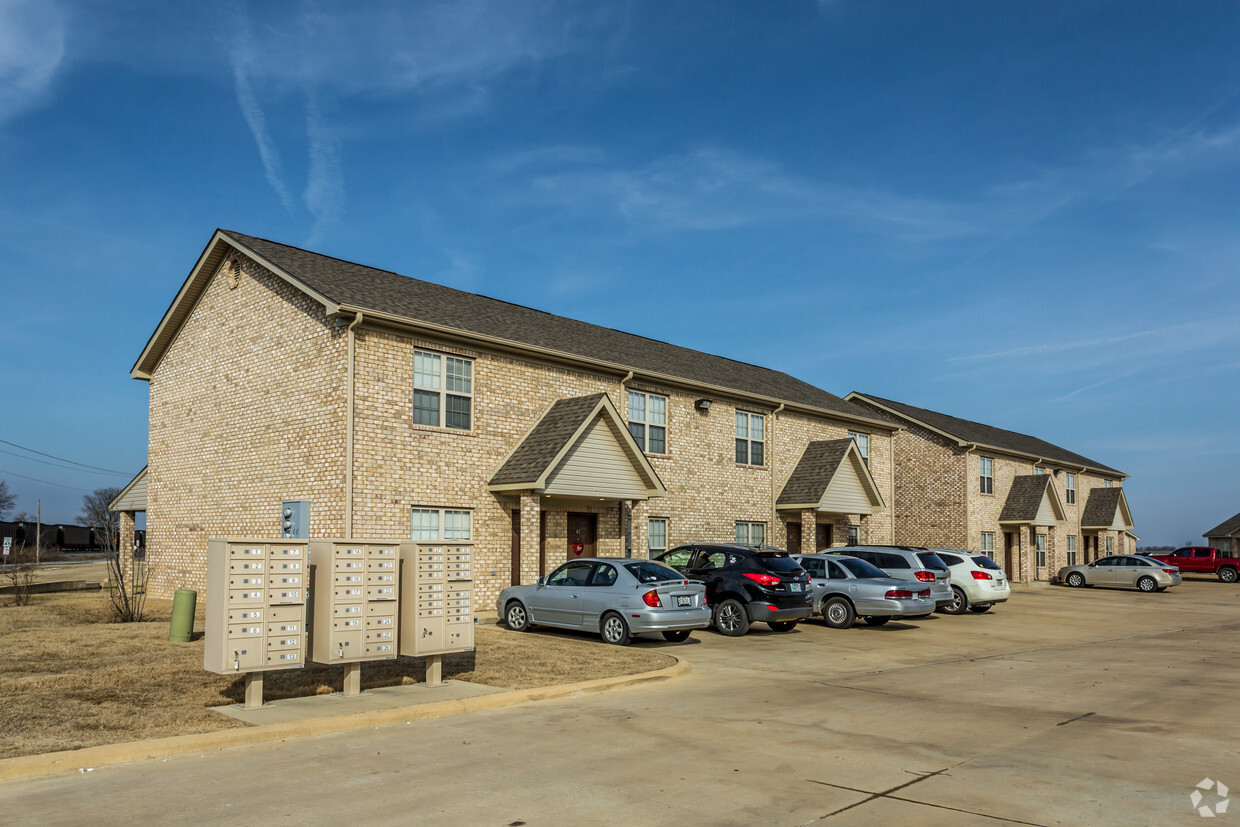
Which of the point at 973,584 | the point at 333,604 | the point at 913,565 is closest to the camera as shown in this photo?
the point at 333,604

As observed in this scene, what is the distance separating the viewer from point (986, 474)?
41938 mm

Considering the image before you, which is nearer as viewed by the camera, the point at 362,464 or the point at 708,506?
the point at 362,464

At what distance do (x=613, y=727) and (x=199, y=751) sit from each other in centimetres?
380

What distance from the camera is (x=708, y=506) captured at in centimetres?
2803

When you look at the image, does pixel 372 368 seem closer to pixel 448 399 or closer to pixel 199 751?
pixel 448 399

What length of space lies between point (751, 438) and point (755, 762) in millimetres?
22607

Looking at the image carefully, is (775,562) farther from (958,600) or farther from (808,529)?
(808,529)

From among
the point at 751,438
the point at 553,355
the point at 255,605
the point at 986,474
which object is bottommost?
the point at 255,605

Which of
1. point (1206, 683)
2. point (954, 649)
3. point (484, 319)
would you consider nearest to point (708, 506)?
point (484, 319)

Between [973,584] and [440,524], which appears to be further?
[973,584]

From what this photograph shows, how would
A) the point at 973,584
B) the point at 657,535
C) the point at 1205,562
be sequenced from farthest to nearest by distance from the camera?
1. the point at 1205,562
2. the point at 657,535
3. the point at 973,584

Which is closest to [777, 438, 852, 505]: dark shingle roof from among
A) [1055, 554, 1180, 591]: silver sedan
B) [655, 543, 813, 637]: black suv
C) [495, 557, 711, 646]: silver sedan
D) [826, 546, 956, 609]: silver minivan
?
[826, 546, 956, 609]: silver minivan

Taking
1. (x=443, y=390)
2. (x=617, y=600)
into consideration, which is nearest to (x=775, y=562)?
(x=617, y=600)

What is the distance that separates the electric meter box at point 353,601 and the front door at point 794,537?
22300mm
